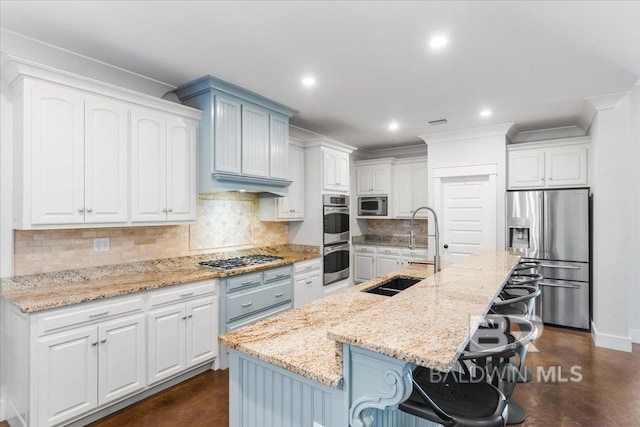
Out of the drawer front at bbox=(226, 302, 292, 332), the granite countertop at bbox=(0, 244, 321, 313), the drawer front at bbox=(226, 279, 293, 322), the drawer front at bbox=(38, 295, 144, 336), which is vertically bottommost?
the drawer front at bbox=(226, 302, 292, 332)

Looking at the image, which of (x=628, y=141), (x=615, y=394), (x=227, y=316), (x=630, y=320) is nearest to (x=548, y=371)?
(x=615, y=394)

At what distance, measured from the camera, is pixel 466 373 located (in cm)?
165

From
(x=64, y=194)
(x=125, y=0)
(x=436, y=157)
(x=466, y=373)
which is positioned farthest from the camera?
(x=436, y=157)

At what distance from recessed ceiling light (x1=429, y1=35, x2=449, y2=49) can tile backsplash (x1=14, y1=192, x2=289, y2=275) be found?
2.60 m

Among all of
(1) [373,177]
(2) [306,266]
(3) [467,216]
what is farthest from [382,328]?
(1) [373,177]

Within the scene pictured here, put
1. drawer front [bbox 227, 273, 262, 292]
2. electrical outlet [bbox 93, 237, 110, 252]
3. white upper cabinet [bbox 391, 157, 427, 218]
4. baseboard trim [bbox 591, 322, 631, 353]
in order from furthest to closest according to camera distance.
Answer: white upper cabinet [bbox 391, 157, 427, 218]
baseboard trim [bbox 591, 322, 631, 353]
drawer front [bbox 227, 273, 262, 292]
electrical outlet [bbox 93, 237, 110, 252]

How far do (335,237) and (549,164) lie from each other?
3.00 meters

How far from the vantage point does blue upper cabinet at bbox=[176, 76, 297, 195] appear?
10.3 feet

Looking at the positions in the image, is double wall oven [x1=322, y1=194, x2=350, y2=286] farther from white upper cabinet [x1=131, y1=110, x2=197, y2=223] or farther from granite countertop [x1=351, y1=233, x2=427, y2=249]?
white upper cabinet [x1=131, y1=110, x2=197, y2=223]

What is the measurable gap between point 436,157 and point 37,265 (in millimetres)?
4848

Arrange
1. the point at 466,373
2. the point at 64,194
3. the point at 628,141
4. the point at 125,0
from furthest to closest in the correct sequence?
the point at 628,141 < the point at 64,194 < the point at 125,0 < the point at 466,373

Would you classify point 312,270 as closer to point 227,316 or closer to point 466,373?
point 227,316

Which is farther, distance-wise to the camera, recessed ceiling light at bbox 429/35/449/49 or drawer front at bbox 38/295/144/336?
recessed ceiling light at bbox 429/35/449/49

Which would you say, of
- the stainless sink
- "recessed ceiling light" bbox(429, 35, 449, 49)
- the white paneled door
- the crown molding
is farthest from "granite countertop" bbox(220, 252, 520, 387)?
the crown molding
